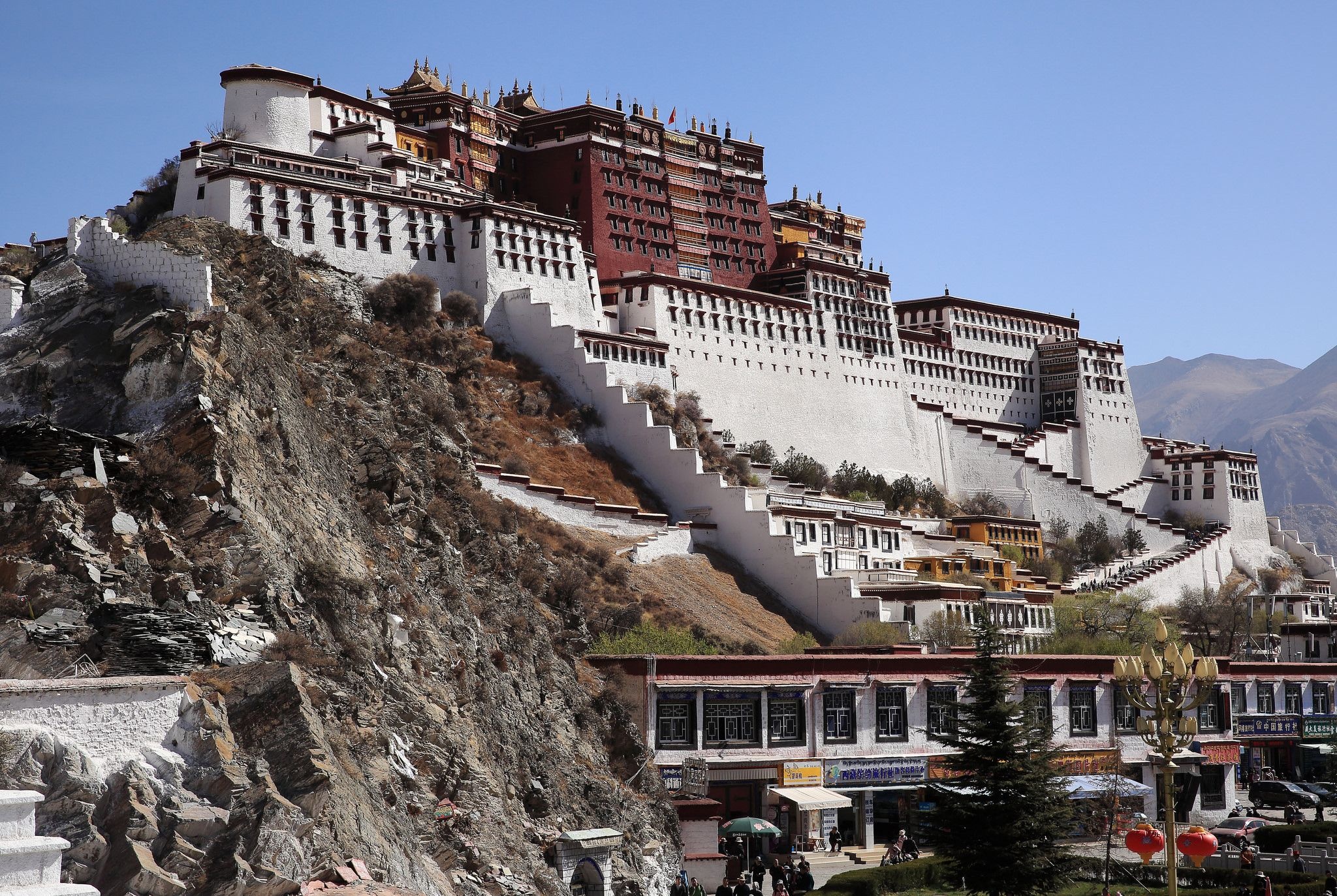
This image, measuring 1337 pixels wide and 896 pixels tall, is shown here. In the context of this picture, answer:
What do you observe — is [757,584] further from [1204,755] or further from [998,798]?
[998,798]

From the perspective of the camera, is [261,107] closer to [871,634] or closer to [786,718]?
[871,634]

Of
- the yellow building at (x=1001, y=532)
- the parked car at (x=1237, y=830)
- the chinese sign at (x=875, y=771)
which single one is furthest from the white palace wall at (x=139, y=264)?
the yellow building at (x=1001, y=532)

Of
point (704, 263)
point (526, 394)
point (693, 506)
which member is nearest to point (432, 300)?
point (526, 394)

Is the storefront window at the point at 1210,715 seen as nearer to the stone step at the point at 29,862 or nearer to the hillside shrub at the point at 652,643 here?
the hillside shrub at the point at 652,643

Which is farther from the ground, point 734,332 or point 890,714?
point 734,332

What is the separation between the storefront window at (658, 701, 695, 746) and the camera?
38875 millimetres

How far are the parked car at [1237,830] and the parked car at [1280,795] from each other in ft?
20.4

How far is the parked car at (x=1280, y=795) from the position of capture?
51.3m

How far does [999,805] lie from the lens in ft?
103

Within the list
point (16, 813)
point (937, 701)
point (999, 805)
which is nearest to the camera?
point (16, 813)

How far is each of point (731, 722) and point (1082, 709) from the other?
13243 millimetres

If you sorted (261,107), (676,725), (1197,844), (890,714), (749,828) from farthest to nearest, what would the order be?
1. (261,107)
2. (890,714)
3. (676,725)
4. (749,828)
5. (1197,844)

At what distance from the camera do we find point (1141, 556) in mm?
87875

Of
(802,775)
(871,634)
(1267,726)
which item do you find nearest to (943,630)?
(871,634)
